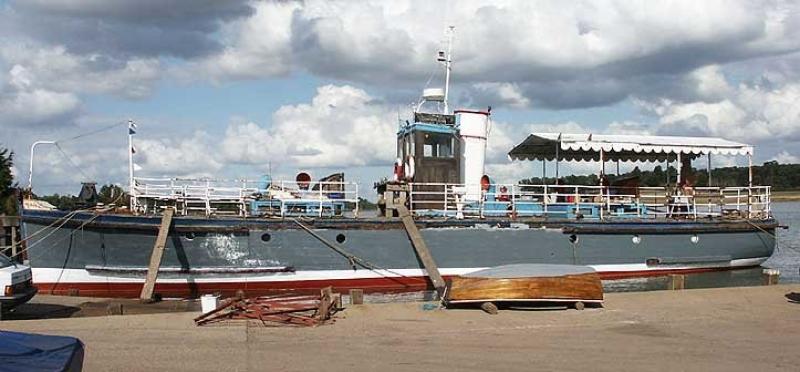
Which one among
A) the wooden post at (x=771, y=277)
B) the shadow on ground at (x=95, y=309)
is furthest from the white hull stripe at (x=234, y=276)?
the wooden post at (x=771, y=277)

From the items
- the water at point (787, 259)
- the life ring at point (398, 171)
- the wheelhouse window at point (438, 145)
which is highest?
the wheelhouse window at point (438, 145)

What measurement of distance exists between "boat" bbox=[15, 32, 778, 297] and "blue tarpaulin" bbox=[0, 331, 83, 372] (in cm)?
1126

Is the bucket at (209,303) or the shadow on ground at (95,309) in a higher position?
the bucket at (209,303)

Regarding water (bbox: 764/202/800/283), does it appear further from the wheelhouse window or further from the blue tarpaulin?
the blue tarpaulin

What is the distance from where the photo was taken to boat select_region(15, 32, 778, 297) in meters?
17.6

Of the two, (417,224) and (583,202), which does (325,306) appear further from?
(583,202)

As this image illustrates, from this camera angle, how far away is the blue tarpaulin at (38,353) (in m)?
5.60

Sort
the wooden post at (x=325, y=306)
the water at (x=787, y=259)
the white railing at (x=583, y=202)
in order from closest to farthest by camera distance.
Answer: the wooden post at (x=325, y=306)
the white railing at (x=583, y=202)
the water at (x=787, y=259)

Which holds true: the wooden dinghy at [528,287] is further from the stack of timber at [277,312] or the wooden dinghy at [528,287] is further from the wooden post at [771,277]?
the wooden post at [771,277]

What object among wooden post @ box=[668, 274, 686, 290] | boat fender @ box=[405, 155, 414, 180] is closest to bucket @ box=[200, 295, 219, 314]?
boat fender @ box=[405, 155, 414, 180]

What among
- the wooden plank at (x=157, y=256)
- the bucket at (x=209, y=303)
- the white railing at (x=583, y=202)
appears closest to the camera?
the bucket at (x=209, y=303)

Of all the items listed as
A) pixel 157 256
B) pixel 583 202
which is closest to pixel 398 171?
pixel 583 202

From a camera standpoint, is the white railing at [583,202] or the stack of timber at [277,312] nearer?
the stack of timber at [277,312]

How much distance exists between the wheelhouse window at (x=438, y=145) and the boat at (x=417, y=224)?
0.11 ft
